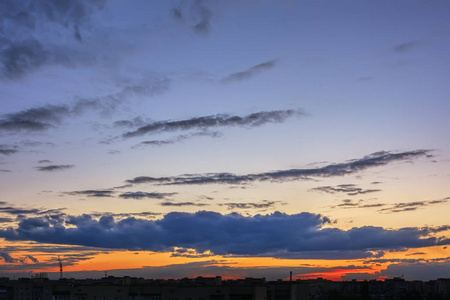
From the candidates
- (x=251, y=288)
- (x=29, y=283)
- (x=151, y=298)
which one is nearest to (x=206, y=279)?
(x=151, y=298)

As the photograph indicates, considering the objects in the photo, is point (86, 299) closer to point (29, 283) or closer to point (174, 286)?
point (174, 286)

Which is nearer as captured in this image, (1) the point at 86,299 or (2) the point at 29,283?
(1) the point at 86,299

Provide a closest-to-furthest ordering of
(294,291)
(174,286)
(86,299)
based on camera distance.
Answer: (174,286), (86,299), (294,291)

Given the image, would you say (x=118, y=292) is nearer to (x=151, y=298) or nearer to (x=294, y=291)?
(x=151, y=298)

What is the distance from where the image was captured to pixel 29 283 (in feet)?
573

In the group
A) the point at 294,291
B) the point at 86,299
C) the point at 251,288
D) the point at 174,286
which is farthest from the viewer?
the point at 294,291

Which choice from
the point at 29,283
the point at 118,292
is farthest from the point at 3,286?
the point at 118,292

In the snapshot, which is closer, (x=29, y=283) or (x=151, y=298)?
(x=151, y=298)

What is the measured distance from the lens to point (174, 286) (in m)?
130

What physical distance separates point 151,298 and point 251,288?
28.5m

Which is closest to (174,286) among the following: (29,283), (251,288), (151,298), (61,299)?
(151,298)

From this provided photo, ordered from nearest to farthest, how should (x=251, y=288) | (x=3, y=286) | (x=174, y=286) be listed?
(x=251, y=288)
(x=174, y=286)
(x=3, y=286)

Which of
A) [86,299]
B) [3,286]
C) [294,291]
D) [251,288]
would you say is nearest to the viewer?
[251,288]

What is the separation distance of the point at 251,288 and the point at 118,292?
120ft
